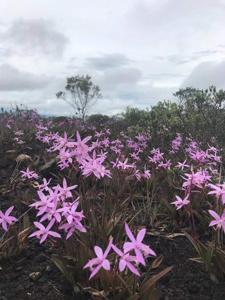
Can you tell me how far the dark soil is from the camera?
3795 mm

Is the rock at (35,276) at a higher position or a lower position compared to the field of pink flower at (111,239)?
lower

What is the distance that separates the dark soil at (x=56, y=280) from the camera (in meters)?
3.79

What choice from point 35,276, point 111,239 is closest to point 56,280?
point 35,276

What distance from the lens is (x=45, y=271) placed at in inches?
165

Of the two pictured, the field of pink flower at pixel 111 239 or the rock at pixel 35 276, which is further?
the rock at pixel 35 276

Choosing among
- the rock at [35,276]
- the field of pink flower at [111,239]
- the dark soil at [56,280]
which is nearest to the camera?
the field of pink flower at [111,239]

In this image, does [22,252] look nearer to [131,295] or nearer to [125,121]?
[131,295]

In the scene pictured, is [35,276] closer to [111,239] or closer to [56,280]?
[56,280]

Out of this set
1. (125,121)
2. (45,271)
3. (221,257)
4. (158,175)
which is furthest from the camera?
(125,121)

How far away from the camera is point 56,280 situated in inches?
158

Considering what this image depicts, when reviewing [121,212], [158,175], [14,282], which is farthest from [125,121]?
[14,282]

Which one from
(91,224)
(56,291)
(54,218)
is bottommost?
(56,291)

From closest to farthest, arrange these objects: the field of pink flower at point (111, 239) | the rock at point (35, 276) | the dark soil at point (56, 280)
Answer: the field of pink flower at point (111, 239) → the dark soil at point (56, 280) → the rock at point (35, 276)

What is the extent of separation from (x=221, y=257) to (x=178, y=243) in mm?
888
